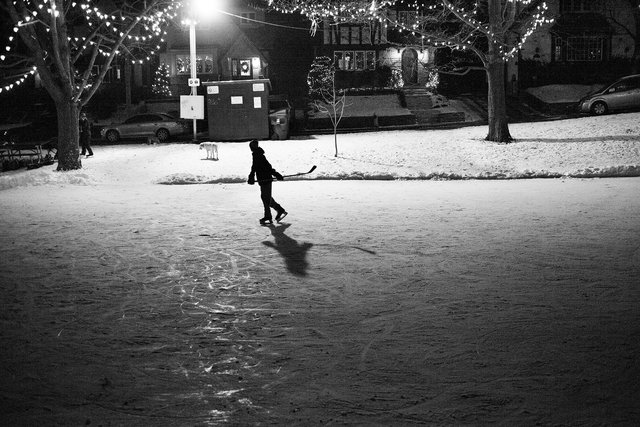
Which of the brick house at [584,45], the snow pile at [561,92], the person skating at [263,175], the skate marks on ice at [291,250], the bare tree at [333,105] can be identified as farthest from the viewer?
the brick house at [584,45]

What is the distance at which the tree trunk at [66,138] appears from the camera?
21.6m

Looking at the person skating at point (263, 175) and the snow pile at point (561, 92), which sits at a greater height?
the snow pile at point (561, 92)

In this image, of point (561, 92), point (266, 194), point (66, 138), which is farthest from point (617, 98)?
point (266, 194)

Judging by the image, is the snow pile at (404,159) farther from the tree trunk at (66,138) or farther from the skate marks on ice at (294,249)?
the skate marks on ice at (294,249)

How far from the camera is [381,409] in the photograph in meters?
4.88

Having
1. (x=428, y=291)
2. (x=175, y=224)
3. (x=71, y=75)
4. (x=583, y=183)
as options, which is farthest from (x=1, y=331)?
(x=71, y=75)

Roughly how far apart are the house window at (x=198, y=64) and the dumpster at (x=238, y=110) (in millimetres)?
19252

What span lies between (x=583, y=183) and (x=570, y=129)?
9022mm

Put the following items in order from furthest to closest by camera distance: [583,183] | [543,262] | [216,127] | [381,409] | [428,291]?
[216,127], [583,183], [543,262], [428,291], [381,409]

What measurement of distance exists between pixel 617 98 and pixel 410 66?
754 inches

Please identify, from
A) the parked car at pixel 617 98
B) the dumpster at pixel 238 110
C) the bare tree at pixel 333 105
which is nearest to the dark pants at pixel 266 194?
the bare tree at pixel 333 105

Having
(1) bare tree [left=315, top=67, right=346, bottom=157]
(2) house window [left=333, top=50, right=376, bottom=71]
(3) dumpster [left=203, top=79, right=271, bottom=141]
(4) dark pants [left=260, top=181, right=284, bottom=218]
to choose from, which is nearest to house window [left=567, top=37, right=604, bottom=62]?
(2) house window [left=333, top=50, right=376, bottom=71]

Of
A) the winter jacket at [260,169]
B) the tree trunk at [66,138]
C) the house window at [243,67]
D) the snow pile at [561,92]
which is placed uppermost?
the house window at [243,67]

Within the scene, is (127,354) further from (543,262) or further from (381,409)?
(543,262)
